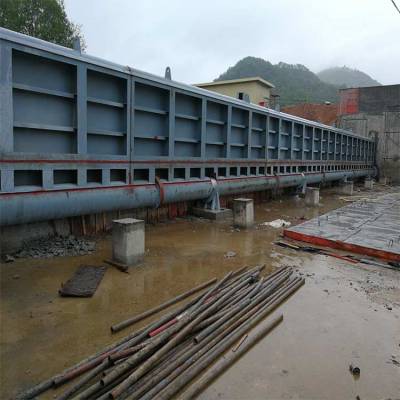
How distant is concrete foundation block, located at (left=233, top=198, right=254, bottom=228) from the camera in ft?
25.2

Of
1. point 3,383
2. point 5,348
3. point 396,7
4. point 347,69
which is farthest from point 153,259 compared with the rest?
point 347,69

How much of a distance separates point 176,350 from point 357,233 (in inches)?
215

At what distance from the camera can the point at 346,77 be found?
9531 cm

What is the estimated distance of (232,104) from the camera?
29.0 feet

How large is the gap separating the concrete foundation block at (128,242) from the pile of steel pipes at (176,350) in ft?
4.27

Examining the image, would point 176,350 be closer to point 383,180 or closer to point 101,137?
point 101,137

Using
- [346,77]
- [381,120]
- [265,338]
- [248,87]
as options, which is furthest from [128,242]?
[346,77]

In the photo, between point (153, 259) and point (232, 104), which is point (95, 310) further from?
point (232, 104)

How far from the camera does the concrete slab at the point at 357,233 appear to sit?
19.3ft

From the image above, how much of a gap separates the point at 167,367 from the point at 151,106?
17.2ft

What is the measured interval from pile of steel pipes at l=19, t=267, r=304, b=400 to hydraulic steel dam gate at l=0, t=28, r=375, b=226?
2.57m

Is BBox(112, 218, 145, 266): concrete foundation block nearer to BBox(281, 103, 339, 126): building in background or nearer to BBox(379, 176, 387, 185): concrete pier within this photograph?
BBox(379, 176, 387, 185): concrete pier

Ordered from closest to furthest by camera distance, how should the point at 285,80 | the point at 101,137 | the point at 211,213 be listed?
the point at 101,137 < the point at 211,213 < the point at 285,80

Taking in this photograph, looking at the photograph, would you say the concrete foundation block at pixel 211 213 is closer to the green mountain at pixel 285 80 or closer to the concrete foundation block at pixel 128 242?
the concrete foundation block at pixel 128 242
